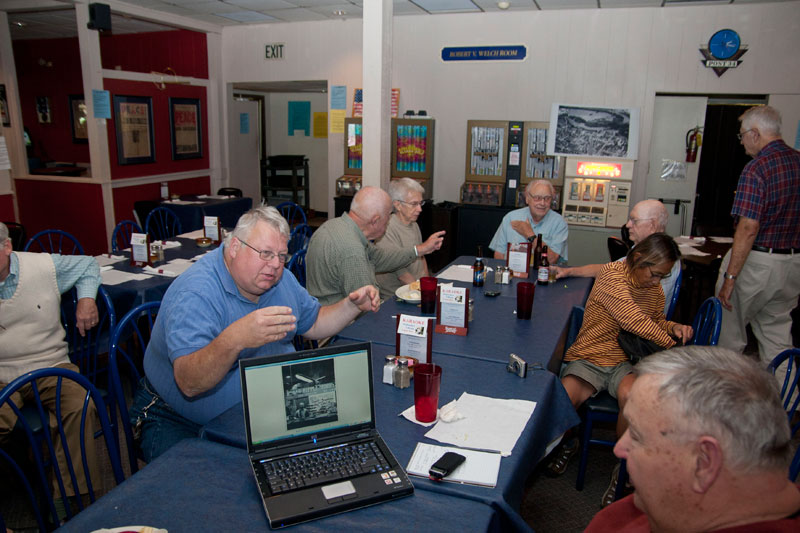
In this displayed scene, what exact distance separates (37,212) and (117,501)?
719 centimetres

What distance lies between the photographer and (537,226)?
4.23 meters

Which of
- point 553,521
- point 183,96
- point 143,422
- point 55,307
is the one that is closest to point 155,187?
point 183,96

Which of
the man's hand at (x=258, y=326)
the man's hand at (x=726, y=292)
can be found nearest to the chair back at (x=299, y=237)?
the man's hand at (x=726, y=292)

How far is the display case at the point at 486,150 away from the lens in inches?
259

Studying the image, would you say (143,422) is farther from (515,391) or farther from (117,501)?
(515,391)

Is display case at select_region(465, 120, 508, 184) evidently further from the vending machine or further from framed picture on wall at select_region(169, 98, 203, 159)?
framed picture on wall at select_region(169, 98, 203, 159)

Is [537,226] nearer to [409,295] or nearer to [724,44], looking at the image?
[409,295]

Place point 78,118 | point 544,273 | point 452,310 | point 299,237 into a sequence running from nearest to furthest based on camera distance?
point 452,310 → point 544,273 → point 299,237 → point 78,118

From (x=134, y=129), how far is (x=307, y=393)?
683 cm

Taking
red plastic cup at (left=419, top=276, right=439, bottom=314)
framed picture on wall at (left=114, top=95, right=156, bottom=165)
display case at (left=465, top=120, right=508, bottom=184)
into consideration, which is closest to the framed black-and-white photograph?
display case at (left=465, top=120, right=508, bottom=184)

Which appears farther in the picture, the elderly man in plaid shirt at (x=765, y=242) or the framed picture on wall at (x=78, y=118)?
the framed picture on wall at (x=78, y=118)

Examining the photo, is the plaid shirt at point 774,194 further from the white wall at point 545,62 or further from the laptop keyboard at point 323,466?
the laptop keyboard at point 323,466

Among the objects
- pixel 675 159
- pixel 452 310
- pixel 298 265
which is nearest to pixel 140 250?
pixel 298 265

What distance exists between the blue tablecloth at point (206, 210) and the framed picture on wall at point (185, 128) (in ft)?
3.75
